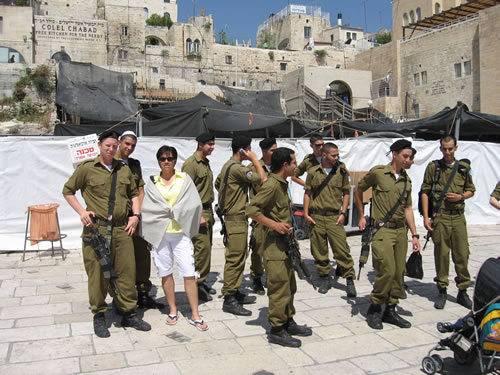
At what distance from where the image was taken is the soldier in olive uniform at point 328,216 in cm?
552

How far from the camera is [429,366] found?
3389mm

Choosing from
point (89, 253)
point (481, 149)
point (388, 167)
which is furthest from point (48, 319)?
point (481, 149)

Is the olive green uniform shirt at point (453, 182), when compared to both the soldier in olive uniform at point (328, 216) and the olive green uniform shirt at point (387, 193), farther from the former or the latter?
the soldier in olive uniform at point (328, 216)

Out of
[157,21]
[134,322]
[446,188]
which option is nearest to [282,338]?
[134,322]

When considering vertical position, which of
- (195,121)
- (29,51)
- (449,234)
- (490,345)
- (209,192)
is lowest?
(490,345)

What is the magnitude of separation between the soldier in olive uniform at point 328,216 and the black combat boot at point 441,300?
0.92 m

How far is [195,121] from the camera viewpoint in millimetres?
10336

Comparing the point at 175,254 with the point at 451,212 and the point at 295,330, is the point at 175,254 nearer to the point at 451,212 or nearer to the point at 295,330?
the point at 295,330

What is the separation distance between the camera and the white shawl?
4.29m

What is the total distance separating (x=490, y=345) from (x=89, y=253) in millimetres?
3257

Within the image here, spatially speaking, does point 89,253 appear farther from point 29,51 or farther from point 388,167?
point 29,51

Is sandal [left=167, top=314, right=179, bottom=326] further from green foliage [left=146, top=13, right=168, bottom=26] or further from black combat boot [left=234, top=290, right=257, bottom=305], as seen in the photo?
green foliage [left=146, top=13, right=168, bottom=26]

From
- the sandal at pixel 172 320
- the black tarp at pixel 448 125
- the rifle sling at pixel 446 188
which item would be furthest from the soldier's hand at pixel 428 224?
the black tarp at pixel 448 125

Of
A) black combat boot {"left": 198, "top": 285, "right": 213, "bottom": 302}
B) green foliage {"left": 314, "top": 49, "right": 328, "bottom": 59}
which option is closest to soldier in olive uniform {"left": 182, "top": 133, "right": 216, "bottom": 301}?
black combat boot {"left": 198, "top": 285, "right": 213, "bottom": 302}
